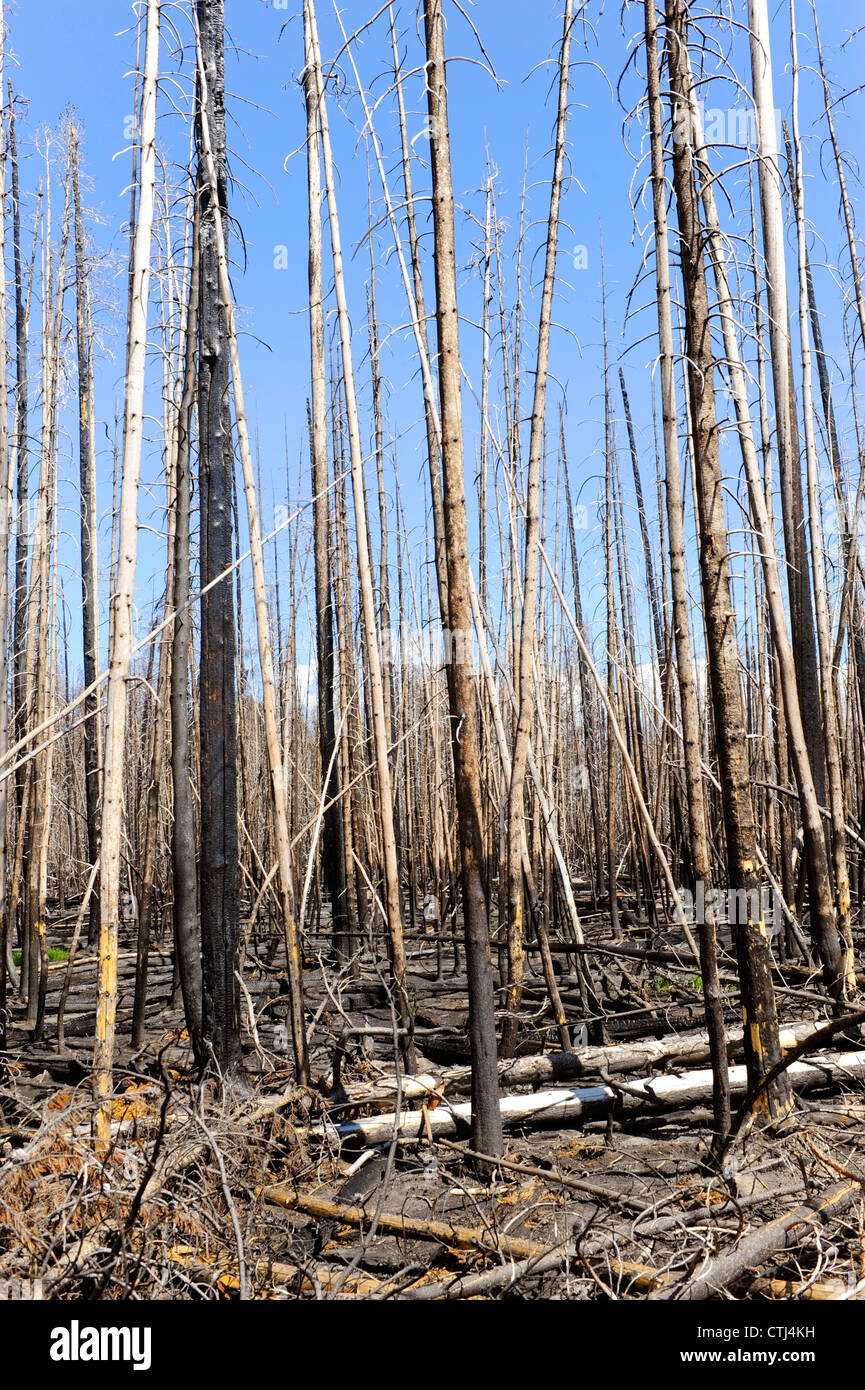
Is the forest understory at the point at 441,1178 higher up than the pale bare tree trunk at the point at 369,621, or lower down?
lower down

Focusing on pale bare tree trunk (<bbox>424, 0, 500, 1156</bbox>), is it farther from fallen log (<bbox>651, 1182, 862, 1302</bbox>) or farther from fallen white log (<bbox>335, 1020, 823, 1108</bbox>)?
fallen log (<bbox>651, 1182, 862, 1302</bbox>)

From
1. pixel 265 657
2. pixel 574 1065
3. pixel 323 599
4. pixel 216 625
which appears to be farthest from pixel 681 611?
pixel 323 599

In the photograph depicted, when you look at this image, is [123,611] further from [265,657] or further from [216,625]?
[265,657]

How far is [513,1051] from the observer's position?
452 centimetres

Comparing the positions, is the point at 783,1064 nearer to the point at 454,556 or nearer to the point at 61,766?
the point at 454,556

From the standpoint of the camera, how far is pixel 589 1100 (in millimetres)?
4086

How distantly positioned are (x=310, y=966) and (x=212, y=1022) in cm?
446

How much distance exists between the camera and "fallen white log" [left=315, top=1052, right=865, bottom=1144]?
383cm

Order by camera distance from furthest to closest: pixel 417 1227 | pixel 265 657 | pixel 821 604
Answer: pixel 821 604 < pixel 265 657 < pixel 417 1227

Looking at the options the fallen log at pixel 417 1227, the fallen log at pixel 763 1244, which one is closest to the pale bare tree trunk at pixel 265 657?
the fallen log at pixel 417 1227

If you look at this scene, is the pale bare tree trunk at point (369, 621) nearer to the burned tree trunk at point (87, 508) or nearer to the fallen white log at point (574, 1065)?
the fallen white log at point (574, 1065)

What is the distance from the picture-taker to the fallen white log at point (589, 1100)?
3826 mm

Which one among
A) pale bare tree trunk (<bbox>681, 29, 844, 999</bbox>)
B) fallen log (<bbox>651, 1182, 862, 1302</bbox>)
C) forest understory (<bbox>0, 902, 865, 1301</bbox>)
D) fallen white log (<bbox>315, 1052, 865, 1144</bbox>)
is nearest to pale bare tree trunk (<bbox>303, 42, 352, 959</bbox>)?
forest understory (<bbox>0, 902, 865, 1301</bbox>)

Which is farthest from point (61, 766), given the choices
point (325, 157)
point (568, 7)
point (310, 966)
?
point (568, 7)
